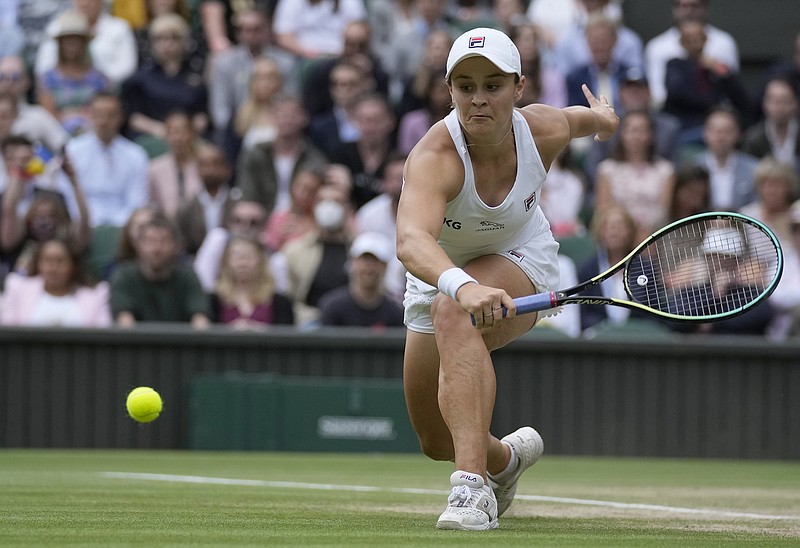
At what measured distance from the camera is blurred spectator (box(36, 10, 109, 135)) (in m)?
13.4

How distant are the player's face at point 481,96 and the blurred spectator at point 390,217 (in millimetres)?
6698

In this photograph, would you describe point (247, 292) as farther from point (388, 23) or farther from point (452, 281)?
point (452, 281)

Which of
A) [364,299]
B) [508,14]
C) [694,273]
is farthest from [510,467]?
[508,14]

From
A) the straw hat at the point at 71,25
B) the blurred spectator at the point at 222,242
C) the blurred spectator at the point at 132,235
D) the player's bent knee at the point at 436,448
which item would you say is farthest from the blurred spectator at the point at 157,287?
the player's bent knee at the point at 436,448

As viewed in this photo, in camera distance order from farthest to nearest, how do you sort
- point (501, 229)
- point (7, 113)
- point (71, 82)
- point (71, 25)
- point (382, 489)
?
point (71, 82) < point (71, 25) < point (7, 113) < point (382, 489) < point (501, 229)

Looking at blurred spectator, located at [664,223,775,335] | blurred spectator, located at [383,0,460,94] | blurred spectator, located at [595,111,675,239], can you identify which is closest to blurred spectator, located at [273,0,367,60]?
blurred spectator, located at [383,0,460,94]

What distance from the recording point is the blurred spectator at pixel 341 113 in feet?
44.1

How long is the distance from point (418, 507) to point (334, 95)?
8.15 m

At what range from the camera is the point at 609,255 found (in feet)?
37.4

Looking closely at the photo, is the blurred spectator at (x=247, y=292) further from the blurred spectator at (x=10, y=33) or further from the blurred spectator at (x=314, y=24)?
the blurred spectator at (x=10, y=33)

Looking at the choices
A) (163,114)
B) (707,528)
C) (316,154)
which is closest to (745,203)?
(316,154)

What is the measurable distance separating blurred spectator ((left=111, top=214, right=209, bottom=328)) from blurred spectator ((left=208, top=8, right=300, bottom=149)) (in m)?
2.70

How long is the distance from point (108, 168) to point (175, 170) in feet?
2.02

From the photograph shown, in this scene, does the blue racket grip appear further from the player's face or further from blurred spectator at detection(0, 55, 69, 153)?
blurred spectator at detection(0, 55, 69, 153)
